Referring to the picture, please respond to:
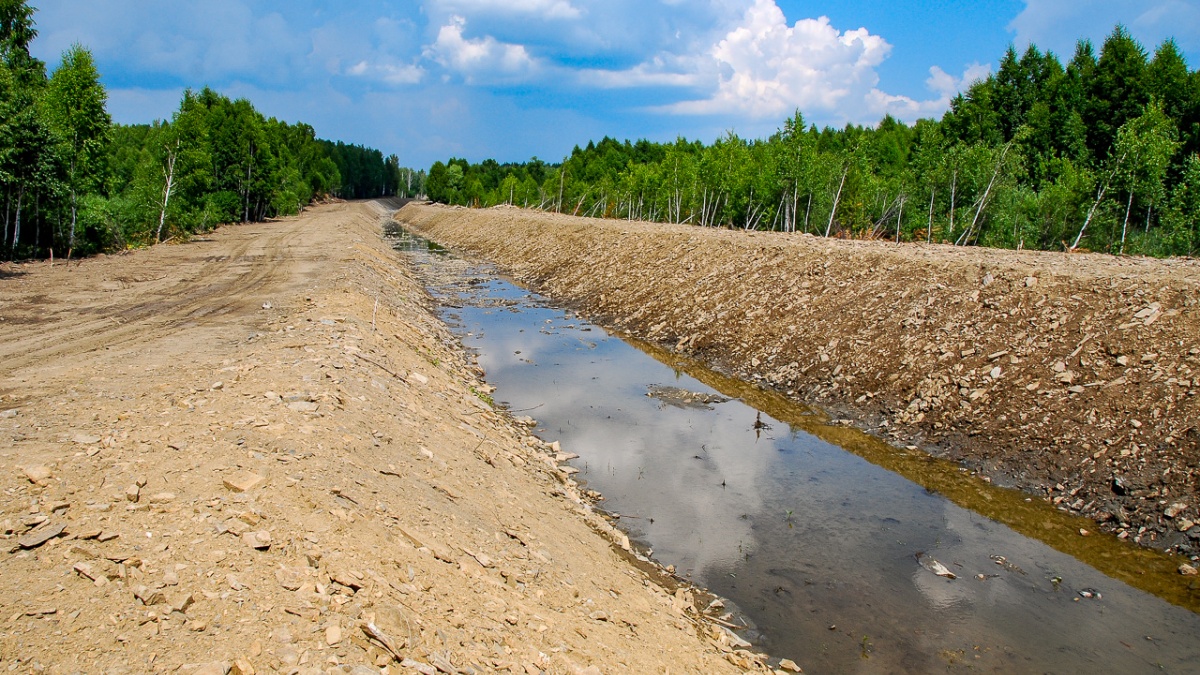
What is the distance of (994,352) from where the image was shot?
14.3m

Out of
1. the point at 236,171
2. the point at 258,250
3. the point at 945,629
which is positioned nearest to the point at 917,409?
the point at 945,629

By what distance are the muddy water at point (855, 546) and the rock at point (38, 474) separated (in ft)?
22.2

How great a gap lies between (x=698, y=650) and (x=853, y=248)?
20.0m

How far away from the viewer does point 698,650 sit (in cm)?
660

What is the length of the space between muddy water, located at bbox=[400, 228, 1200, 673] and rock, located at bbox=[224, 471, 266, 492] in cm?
506

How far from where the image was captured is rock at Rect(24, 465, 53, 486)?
19.7 ft

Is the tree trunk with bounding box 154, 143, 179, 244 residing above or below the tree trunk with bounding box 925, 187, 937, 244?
below

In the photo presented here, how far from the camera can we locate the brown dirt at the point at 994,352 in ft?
35.3

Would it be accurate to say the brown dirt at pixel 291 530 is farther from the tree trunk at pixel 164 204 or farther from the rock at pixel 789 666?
the tree trunk at pixel 164 204

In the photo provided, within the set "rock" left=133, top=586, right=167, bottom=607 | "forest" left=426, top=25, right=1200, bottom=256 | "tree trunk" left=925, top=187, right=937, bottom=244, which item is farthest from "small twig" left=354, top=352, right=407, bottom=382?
"tree trunk" left=925, top=187, right=937, bottom=244

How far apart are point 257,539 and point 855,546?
7667 mm

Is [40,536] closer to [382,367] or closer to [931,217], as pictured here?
[382,367]

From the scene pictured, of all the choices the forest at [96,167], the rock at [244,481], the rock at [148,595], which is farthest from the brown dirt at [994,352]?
the forest at [96,167]

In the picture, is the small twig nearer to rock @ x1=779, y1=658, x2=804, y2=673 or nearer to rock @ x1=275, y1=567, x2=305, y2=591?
rock @ x1=275, y1=567, x2=305, y2=591
